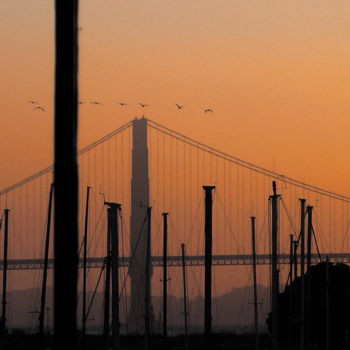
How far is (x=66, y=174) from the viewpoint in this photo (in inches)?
277

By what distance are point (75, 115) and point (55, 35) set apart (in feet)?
1.52

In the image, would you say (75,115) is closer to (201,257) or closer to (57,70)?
(57,70)

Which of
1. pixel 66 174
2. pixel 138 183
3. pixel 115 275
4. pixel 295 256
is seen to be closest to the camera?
pixel 66 174

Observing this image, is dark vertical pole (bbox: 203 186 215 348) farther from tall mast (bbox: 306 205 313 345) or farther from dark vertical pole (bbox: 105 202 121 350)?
tall mast (bbox: 306 205 313 345)

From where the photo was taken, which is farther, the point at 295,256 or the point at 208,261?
the point at 295,256

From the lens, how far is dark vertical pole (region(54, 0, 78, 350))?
693 cm

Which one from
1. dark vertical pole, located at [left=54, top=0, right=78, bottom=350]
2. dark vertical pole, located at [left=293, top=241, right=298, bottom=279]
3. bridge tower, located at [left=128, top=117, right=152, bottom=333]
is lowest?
dark vertical pole, located at [left=54, top=0, right=78, bottom=350]

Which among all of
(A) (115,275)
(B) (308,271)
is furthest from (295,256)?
(A) (115,275)

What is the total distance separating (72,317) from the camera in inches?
274

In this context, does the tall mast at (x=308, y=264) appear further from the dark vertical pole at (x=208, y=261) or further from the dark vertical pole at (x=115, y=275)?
the dark vertical pole at (x=115, y=275)

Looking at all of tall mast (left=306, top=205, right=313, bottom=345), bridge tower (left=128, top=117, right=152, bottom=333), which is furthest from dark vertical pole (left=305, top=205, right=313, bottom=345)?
bridge tower (left=128, top=117, right=152, bottom=333)

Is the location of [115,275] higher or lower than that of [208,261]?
lower

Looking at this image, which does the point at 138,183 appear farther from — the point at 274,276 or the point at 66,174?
the point at 66,174

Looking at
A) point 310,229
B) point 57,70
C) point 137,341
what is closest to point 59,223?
point 57,70
